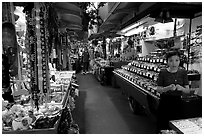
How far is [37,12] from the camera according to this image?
215 cm

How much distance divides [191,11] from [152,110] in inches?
86.3

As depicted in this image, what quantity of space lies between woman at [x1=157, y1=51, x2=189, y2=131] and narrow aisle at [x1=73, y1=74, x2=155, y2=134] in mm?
1130

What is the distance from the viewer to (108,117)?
13.7ft

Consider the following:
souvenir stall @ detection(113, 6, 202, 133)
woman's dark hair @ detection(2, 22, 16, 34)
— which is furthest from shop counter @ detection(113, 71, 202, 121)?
woman's dark hair @ detection(2, 22, 16, 34)

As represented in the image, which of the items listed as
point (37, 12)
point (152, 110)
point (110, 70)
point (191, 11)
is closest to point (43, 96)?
point (37, 12)

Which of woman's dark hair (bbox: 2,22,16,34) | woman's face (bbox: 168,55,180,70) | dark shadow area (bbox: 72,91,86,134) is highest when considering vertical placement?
woman's dark hair (bbox: 2,22,16,34)

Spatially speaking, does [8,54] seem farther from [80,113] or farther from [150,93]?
[80,113]

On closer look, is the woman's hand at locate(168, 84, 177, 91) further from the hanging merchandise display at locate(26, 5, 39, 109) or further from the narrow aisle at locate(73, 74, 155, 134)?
the hanging merchandise display at locate(26, 5, 39, 109)

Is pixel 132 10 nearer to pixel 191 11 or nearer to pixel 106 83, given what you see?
pixel 191 11

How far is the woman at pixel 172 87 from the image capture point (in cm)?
232

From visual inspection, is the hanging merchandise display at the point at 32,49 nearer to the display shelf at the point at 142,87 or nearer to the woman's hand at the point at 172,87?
the woman's hand at the point at 172,87

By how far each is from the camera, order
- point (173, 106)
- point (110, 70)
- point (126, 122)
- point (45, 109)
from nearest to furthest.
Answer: point (45, 109)
point (173, 106)
point (126, 122)
point (110, 70)

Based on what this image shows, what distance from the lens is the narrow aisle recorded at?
3513mm

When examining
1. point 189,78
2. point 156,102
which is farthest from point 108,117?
point 189,78
